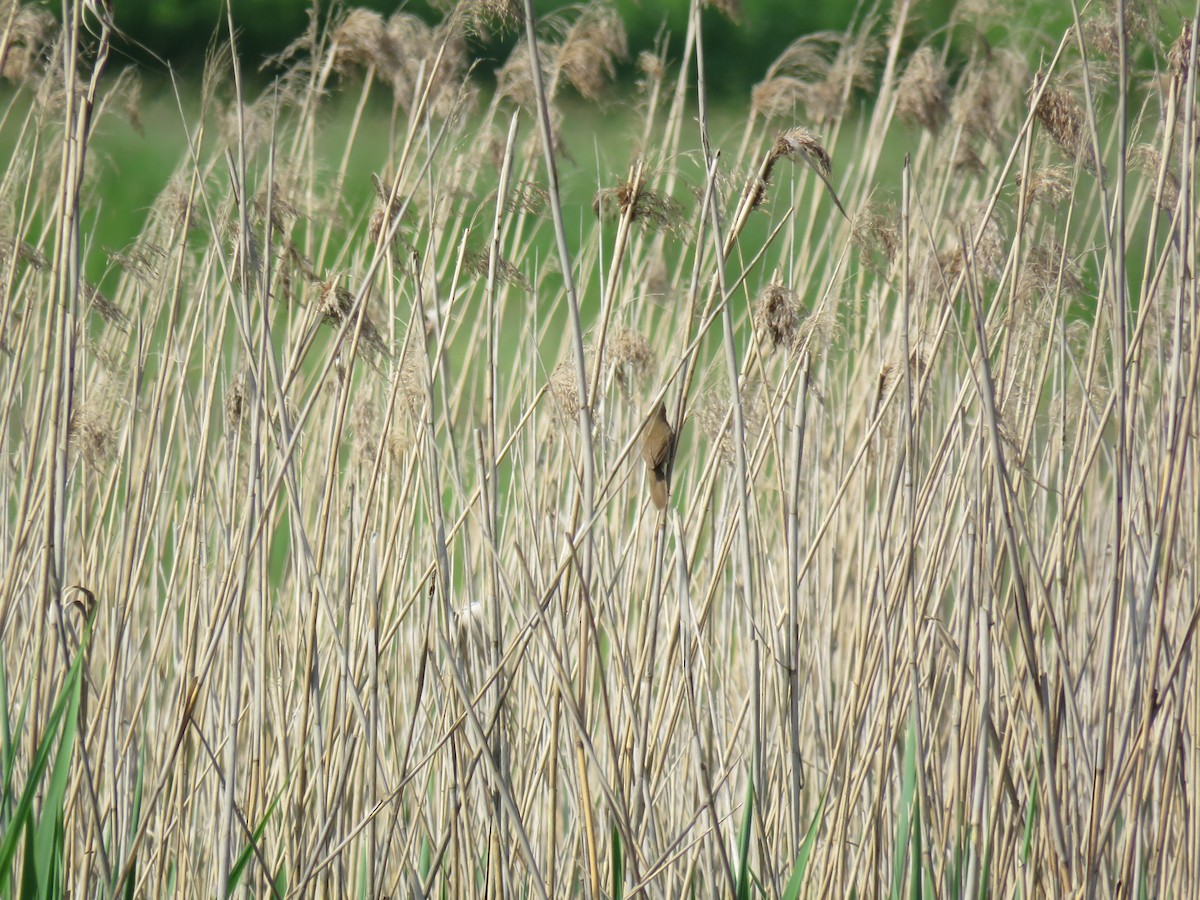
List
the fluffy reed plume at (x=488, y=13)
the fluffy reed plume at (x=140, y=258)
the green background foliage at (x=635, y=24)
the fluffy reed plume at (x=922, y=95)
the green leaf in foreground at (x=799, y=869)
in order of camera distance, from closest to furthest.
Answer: the fluffy reed plume at (x=488, y=13)
the green leaf in foreground at (x=799, y=869)
the fluffy reed plume at (x=140, y=258)
the fluffy reed plume at (x=922, y=95)
the green background foliage at (x=635, y=24)

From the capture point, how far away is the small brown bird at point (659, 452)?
792 mm

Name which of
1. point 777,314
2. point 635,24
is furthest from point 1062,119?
point 635,24

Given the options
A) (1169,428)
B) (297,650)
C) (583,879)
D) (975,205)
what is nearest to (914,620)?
(1169,428)

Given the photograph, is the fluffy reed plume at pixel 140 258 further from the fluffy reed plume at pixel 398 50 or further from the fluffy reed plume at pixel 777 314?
the fluffy reed plume at pixel 777 314

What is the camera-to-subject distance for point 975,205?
1.44 metres

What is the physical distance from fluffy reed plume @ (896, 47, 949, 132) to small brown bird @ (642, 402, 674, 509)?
73 centimetres

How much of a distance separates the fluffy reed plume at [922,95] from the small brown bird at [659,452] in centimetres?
73

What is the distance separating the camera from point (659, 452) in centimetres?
81

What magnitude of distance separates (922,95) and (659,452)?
2.59ft

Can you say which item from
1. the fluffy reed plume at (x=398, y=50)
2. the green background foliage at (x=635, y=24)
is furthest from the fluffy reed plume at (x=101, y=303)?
the green background foliage at (x=635, y=24)

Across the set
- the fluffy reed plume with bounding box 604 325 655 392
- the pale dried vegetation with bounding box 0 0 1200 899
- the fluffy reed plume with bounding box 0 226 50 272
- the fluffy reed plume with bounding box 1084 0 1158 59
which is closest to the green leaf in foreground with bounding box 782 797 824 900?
the pale dried vegetation with bounding box 0 0 1200 899

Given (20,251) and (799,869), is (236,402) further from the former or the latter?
(799,869)

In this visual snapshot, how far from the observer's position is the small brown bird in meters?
0.79

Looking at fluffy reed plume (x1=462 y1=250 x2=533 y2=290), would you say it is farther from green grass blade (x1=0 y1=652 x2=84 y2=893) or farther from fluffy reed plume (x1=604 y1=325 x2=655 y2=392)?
green grass blade (x1=0 y1=652 x2=84 y2=893)
